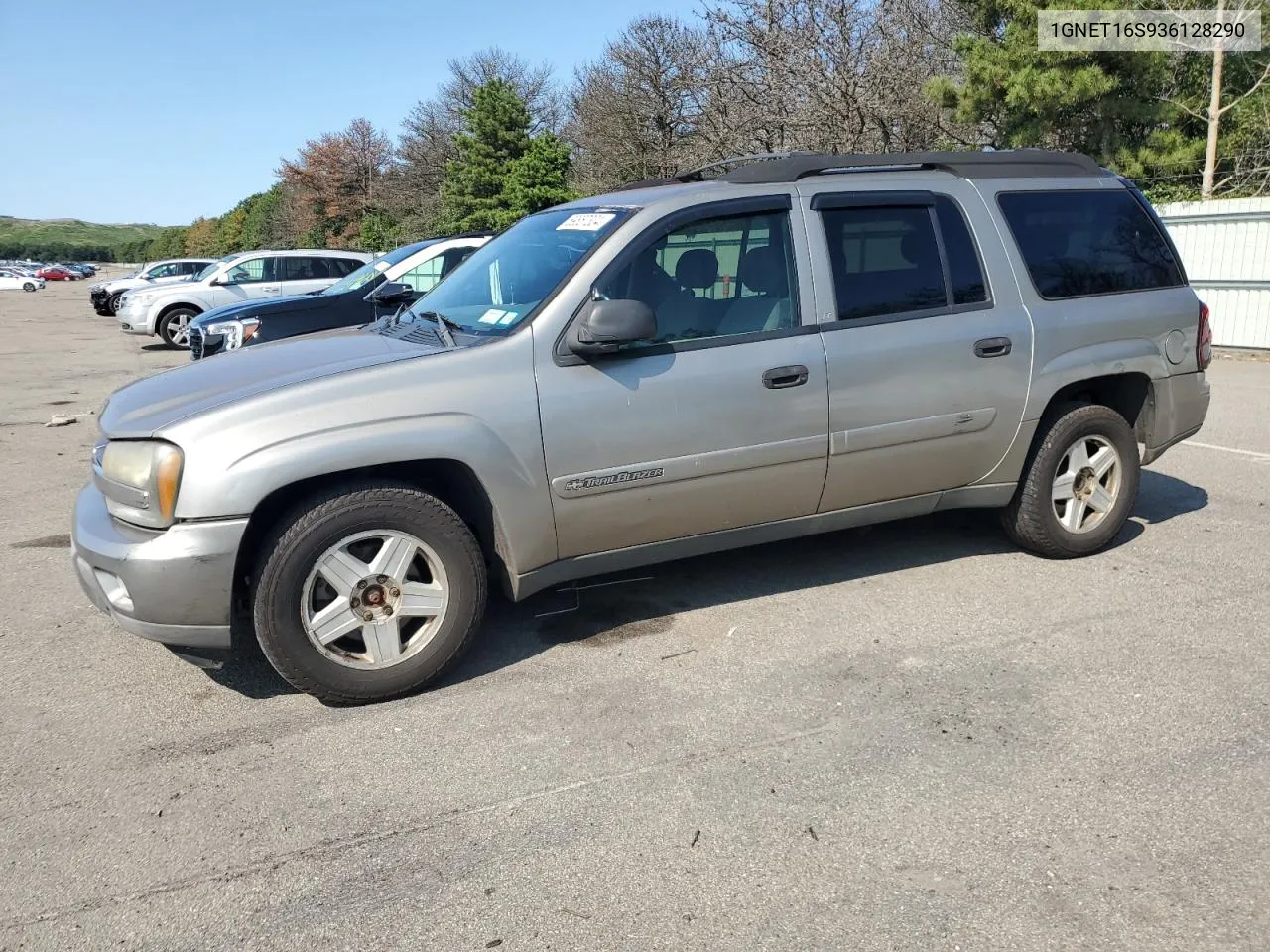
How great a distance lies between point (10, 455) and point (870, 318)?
25.2ft

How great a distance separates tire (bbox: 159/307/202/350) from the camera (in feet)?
63.2

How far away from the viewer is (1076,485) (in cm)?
519

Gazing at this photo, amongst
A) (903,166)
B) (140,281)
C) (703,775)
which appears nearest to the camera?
(703,775)

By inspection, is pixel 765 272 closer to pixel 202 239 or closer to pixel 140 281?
pixel 140 281

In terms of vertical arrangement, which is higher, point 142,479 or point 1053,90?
point 1053,90

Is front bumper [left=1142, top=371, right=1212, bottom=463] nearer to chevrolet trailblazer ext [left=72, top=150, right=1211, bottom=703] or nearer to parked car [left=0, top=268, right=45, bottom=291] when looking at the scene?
chevrolet trailblazer ext [left=72, top=150, right=1211, bottom=703]

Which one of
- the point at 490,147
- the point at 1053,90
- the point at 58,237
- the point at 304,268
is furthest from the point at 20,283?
the point at 58,237

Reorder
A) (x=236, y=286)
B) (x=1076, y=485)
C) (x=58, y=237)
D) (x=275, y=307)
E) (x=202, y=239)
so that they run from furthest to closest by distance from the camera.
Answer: (x=58, y=237) < (x=202, y=239) < (x=236, y=286) < (x=275, y=307) < (x=1076, y=485)

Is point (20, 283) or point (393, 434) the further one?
point (20, 283)

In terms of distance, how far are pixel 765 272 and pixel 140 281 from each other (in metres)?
29.4

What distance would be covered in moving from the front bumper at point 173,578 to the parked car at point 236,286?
15509 mm

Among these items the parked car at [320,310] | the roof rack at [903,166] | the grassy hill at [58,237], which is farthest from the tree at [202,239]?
the roof rack at [903,166]

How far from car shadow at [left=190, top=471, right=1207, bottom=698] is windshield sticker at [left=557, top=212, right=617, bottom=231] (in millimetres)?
1708

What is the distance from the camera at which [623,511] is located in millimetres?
4105
